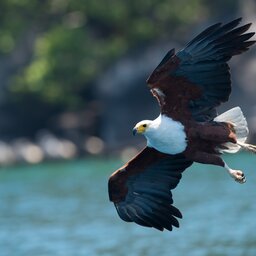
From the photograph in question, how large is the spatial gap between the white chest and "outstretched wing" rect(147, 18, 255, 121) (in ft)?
0.55

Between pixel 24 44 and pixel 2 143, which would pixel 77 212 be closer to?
pixel 2 143

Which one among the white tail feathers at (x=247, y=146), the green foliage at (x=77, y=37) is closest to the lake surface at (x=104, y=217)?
the white tail feathers at (x=247, y=146)

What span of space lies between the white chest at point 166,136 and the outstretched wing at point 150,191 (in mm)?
847

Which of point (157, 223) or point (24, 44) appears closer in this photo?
point (157, 223)

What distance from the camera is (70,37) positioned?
34844 millimetres

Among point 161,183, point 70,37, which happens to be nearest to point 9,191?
point 70,37

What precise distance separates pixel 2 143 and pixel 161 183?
23.7m

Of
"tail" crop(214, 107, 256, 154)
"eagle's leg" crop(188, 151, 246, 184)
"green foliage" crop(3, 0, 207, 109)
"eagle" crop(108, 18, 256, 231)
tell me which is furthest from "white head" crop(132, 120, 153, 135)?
"green foliage" crop(3, 0, 207, 109)

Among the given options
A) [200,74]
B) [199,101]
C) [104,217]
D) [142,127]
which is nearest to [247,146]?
[199,101]

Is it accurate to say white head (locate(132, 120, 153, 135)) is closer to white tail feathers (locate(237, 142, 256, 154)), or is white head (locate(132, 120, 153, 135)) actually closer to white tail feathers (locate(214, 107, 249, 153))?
white tail feathers (locate(214, 107, 249, 153))

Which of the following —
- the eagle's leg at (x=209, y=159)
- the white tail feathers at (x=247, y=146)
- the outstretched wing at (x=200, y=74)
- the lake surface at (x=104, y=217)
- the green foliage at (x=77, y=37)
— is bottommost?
the eagle's leg at (x=209, y=159)

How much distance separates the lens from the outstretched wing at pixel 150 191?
37.6 ft

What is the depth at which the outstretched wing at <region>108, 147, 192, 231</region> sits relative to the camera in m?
11.5

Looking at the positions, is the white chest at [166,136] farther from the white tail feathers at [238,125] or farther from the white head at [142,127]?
the white tail feathers at [238,125]
